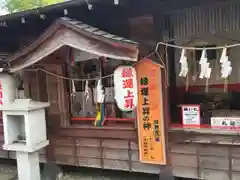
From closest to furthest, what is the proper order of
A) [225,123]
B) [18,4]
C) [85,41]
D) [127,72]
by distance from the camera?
[85,41], [127,72], [225,123], [18,4]

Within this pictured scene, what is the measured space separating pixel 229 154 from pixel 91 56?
404cm

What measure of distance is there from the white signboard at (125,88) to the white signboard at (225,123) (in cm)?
199

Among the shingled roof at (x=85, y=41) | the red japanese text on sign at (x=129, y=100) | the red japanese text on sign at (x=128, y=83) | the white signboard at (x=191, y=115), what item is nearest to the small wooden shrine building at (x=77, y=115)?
the shingled roof at (x=85, y=41)

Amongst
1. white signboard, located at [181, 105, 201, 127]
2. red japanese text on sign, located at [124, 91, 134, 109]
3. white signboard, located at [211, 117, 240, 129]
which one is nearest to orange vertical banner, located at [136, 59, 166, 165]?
white signboard, located at [181, 105, 201, 127]

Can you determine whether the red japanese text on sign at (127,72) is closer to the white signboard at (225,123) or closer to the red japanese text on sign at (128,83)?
the red japanese text on sign at (128,83)

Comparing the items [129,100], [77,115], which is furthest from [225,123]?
[77,115]

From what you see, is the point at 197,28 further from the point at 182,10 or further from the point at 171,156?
the point at 171,156

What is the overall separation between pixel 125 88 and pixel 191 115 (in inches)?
75.2

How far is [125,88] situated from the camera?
5582 mm

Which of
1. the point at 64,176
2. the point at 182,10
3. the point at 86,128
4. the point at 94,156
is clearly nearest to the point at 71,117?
the point at 86,128

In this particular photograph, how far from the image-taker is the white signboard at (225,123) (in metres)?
5.90

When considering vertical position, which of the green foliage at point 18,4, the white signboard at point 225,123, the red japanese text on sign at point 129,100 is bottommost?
the white signboard at point 225,123

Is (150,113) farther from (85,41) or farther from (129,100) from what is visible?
(85,41)

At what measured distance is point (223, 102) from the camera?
943cm
